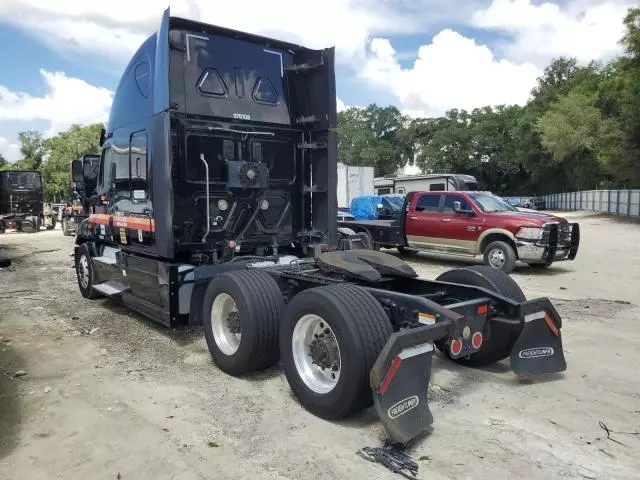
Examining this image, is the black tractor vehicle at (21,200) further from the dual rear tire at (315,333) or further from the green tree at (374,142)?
the green tree at (374,142)

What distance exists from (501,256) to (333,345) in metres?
8.54

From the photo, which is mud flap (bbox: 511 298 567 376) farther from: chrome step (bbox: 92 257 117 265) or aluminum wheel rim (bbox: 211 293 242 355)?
chrome step (bbox: 92 257 117 265)

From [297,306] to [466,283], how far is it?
1855 mm

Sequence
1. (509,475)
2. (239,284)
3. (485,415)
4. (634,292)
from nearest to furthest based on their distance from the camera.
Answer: (509,475) → (485,415) → (239,284) → (634,292)

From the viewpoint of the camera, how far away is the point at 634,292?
9.38 m

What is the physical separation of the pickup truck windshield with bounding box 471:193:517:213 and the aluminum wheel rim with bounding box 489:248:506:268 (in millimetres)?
1015

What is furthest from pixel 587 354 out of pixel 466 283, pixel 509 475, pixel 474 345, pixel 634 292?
pixel 634 292

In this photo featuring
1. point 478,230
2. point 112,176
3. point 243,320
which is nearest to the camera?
point 243,320

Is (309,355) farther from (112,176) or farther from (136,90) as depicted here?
(112,176)

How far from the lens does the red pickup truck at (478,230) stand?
11.3 metres

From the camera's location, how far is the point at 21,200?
29000 millimetres

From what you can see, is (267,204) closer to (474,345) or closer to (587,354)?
(474,345)

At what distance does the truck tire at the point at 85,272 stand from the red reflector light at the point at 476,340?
626 cm

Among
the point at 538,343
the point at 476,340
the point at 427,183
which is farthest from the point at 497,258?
the point at 427,183
